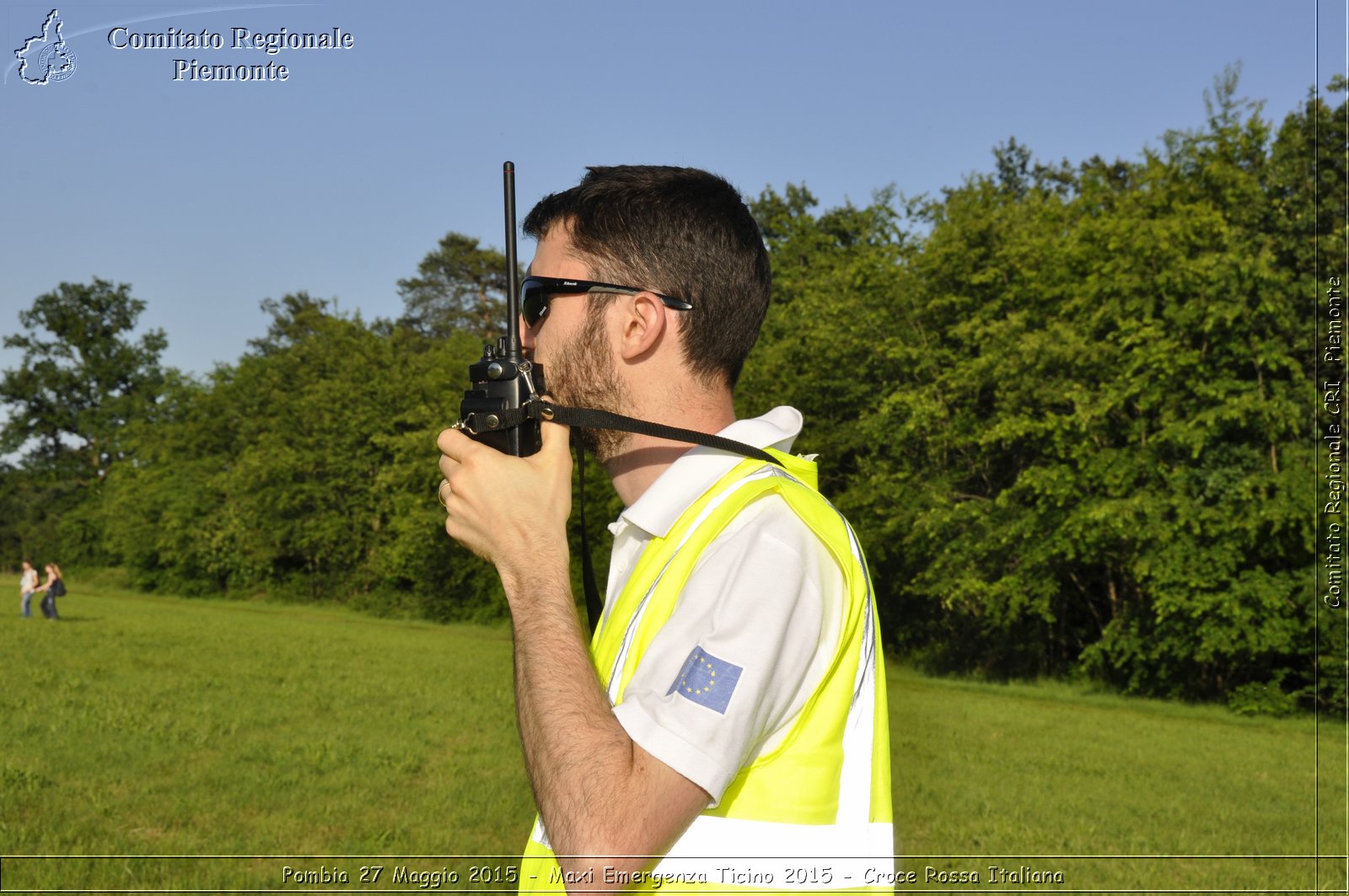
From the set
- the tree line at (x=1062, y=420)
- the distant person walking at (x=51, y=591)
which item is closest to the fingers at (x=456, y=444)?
the tree line at (x=1062, y=420)

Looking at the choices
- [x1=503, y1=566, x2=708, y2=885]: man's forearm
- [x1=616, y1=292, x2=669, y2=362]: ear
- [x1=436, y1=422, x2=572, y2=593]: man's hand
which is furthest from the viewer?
[x1=616, y1=292, x2=669, y2=362]: ear

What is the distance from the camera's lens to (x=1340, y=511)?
19.0 metres

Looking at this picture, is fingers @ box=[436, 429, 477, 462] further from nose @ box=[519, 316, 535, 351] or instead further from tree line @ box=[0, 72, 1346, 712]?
tree line @ box=[0, 72, 1346, 712]

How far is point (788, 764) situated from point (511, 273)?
3.04 feet

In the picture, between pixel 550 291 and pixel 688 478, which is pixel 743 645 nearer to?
pixel 688 478

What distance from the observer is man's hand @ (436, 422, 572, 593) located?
169cm

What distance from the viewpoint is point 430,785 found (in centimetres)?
1065

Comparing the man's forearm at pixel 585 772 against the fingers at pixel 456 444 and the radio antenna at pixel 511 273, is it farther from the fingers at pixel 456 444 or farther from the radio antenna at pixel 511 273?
the radio antenna at pixel 511 273

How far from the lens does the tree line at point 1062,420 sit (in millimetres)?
21484

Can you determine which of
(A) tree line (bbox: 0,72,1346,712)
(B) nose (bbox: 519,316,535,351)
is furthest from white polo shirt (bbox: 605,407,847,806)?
(A) tree line (bbox: 0,72,1346,712)

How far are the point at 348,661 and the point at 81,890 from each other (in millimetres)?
14920

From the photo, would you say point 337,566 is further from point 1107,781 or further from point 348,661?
point 1107,781

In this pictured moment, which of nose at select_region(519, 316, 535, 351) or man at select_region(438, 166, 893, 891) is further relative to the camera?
nose at select_region(519, 316, 535, 351)

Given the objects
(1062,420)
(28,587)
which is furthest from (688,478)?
(28,587)
